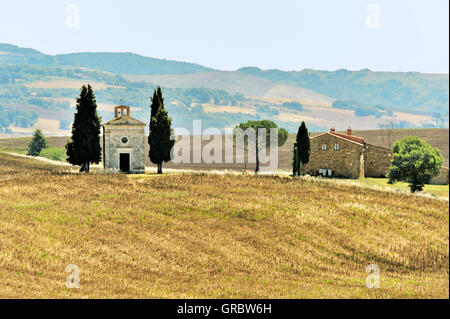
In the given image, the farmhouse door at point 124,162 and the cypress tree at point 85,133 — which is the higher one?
the cypress tree at point 85,133

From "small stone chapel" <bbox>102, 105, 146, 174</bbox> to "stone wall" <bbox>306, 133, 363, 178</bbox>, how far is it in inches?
1166

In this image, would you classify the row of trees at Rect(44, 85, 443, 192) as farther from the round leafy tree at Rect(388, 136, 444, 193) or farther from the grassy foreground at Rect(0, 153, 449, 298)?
the grassy foreground at Rect(0, 153, 449, 298)

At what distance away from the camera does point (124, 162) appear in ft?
202

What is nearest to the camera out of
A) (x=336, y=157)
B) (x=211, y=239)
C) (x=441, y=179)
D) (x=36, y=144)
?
(x=211, y=239)

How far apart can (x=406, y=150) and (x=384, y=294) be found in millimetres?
52925

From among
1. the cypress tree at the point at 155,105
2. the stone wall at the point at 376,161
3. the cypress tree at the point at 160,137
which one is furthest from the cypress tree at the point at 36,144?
the stone wall at the point at 376,161

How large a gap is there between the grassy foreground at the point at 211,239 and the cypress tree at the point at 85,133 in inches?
180

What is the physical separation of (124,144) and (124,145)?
15cm

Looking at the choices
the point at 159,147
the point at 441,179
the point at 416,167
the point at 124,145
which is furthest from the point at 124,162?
the point at 441,179

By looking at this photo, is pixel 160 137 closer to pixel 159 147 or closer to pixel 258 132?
pixel 159 147

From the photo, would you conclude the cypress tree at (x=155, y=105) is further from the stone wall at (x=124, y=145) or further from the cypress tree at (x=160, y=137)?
the stone wall at (x=124, y=145)

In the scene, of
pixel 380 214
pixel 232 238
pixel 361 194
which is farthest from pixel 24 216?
pixel 361 194

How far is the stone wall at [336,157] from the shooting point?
3068 inches

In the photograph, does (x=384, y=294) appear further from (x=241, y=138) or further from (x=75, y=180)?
(x=241, y=138)
